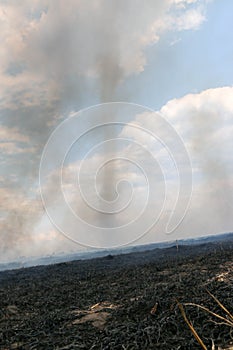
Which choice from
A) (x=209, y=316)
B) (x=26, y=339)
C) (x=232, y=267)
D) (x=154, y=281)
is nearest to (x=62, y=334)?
(x=26, y=339)

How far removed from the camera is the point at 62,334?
25.0ft

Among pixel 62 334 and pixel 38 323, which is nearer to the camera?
pixel 62 334

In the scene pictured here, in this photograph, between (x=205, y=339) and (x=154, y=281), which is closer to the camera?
(x=205, y=339)

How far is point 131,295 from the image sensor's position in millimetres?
10711

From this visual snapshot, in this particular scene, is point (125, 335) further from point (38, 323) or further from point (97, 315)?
point (38, 323)

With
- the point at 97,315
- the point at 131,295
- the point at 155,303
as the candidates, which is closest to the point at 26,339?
the point at 97,315

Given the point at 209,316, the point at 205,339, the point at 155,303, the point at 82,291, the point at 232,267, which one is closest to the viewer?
the point at 205,339

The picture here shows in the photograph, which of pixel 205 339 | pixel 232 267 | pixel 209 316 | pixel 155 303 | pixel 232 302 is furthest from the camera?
pixel 232 267

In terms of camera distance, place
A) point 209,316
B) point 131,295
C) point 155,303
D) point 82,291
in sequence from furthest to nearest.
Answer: point 82,291, point 131,295, point 155,303, point 209,316

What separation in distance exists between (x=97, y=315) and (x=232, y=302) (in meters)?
3.41

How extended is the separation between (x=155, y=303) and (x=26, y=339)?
3.08m

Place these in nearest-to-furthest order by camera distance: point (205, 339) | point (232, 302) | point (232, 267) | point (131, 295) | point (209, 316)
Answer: point (205, 339)
point (209, 316)
point (232, 302)
point (131, 295)
point (232, 267)

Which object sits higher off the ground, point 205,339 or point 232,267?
point 232,267

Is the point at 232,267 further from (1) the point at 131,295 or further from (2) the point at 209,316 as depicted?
(2) the point at 209,316
